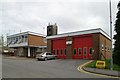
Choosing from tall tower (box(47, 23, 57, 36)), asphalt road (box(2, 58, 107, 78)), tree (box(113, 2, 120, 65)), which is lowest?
asphalt road (box(2, 58, 107, 78))

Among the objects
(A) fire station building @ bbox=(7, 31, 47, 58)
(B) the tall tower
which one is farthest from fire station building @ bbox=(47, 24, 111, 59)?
(A) fire station building @ bbox=(7, 31, 47, 58)

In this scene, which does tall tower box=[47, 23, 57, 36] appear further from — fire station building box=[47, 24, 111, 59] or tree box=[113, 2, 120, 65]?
tree box=[113, 2, 120, 65]

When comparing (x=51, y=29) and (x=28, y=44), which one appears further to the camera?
(x=51, y=29)

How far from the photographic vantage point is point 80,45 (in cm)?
3884

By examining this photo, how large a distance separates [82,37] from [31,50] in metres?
19.5

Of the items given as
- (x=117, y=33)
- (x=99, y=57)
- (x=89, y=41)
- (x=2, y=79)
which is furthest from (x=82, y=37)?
(x=2, y=79)

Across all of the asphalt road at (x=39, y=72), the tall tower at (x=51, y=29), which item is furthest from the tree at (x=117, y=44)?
the tall tower at (x=51, y=29)

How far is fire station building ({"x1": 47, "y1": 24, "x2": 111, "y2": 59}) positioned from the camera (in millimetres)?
35875

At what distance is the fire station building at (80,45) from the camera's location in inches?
1412

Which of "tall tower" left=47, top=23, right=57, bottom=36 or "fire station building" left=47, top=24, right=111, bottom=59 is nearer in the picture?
"fire station building" left=47, top=24, right=111, bottom=59

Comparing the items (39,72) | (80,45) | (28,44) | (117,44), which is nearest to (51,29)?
(28,44)

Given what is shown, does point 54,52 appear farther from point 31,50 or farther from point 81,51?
point 31,50

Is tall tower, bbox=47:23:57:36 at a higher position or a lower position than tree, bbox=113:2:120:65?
higher

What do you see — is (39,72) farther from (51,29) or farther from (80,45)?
(51,29)
